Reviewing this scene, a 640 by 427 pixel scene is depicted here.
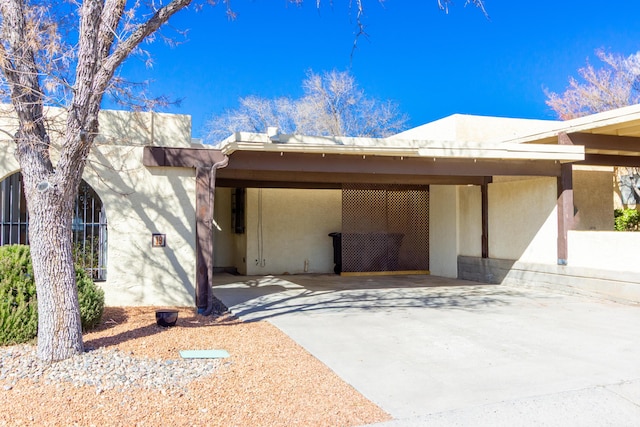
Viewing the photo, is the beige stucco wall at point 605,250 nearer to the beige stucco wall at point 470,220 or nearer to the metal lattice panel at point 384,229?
the beige stucco wall at point 470,220

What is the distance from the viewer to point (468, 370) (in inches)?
205

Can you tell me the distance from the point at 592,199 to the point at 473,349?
340 inches

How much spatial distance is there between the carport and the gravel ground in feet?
9.26

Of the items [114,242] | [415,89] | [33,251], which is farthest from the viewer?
[415,89]

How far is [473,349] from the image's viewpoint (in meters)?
6.00

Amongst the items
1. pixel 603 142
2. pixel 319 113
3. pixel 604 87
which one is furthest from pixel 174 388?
pixel 319 113

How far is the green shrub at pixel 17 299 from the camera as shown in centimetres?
568

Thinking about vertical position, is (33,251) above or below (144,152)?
below

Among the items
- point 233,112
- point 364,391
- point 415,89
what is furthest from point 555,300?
point 233,112

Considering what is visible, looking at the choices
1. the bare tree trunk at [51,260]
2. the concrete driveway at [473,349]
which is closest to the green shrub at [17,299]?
the bare tree trunk at [51,260]

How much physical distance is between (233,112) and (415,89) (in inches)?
395

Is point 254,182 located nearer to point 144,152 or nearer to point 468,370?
point 144,152

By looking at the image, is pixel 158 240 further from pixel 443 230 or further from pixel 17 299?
pixel 443 230

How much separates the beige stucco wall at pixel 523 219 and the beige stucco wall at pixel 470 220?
0.38m
